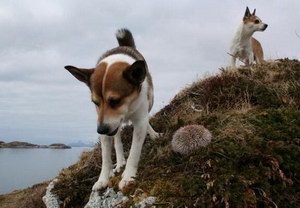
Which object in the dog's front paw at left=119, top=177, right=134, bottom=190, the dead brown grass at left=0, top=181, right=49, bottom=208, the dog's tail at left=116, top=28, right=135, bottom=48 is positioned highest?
the dog's tail at left=116, top=28, right=135, bottom=48

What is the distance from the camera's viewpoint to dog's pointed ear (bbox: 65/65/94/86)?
4.93 m

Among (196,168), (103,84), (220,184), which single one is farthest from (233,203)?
(103,84)

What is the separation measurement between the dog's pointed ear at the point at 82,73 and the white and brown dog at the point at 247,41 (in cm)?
819

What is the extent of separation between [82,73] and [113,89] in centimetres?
62

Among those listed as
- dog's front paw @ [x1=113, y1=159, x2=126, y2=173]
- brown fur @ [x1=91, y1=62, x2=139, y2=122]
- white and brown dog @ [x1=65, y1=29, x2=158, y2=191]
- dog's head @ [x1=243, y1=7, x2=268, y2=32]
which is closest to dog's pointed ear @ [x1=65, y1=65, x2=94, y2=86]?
white and brown dog @ [x1=65, y1=29, x2=158, y2=191]

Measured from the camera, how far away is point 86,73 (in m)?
4.93

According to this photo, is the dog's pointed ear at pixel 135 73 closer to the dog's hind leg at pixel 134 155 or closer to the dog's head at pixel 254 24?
the dog's hind leg at pixel 134 155

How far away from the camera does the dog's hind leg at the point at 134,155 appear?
15.9ft

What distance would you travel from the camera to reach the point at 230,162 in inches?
172

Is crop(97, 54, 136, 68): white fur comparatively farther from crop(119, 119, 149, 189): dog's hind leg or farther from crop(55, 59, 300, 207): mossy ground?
crop(55, 59, 300, 207): mossy ground

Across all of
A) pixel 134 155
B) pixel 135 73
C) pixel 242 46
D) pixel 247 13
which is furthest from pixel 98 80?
pixel 247 13

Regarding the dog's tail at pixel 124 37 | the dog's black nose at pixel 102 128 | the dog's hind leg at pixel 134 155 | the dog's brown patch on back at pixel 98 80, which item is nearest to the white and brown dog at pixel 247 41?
the dog's tail at pixel 124 37

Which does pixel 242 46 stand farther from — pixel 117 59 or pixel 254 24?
pixel 117 59

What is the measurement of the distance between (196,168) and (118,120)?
110 cm
